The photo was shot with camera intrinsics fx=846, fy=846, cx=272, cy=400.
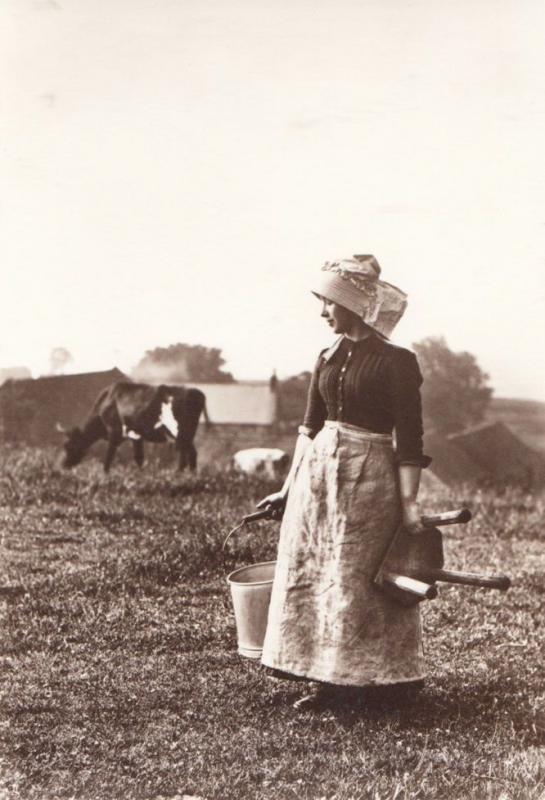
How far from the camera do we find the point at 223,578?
19.5 ft

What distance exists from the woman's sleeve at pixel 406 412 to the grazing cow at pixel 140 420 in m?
6.73

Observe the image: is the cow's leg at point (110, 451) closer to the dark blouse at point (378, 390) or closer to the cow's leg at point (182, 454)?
the cow's leg at point (182, 454)

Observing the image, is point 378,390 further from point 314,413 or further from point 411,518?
point 411,518

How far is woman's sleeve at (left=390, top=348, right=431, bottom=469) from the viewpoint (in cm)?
384

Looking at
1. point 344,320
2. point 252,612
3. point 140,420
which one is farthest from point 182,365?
point 344,320

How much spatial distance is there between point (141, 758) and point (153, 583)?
2.30 m

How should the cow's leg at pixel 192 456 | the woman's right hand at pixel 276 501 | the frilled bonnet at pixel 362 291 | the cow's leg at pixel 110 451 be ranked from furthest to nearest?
the cow's leg at pixel 192 456, the cow's leg at pixel 110 451, the woman's right hand at pixel 276 501, the frilled bonnet at pixel 362 291

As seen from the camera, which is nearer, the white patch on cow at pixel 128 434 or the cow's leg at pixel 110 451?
the cow's leg at pixel 110 451

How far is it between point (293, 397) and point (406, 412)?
7.64 m

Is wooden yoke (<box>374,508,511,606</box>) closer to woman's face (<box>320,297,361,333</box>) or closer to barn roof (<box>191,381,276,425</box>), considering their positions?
woman's face (<box>320,297,361,333</box>)

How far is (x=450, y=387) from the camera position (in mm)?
12680

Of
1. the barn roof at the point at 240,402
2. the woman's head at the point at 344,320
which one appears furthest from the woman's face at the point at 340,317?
the barn roof at the point at 240,402

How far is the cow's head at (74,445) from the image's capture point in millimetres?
10602

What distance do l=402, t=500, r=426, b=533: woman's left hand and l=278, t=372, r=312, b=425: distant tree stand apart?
6.06 meters
